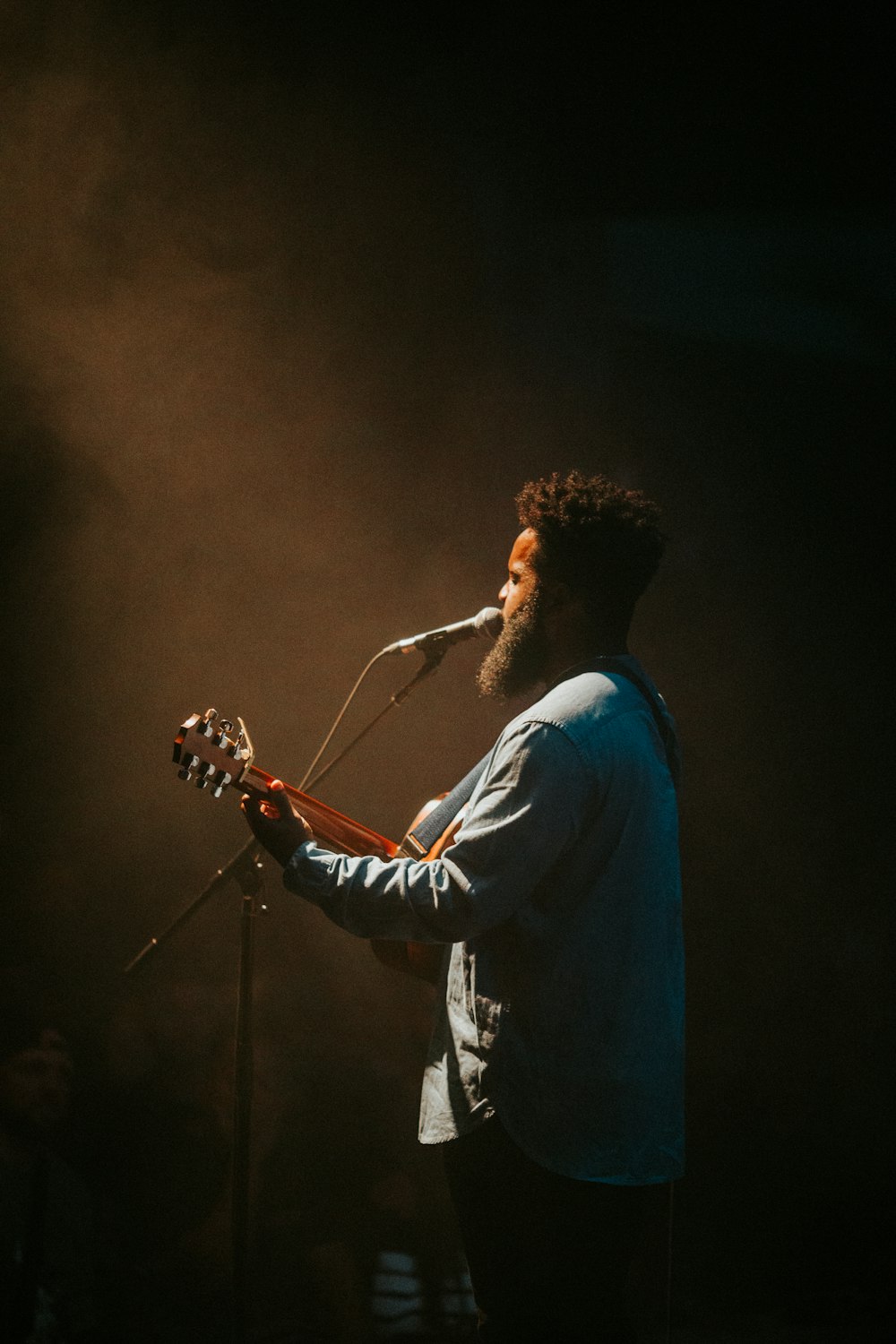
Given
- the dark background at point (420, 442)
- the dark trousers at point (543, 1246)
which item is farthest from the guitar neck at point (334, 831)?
the dark background at point (420, 442)

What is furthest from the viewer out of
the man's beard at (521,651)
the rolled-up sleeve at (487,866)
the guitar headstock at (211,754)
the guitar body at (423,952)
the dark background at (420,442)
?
the dark background at (420,442)

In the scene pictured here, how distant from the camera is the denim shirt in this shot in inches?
66.8

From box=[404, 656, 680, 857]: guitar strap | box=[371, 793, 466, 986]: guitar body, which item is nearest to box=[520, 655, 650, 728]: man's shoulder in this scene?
box=[404, 656, 680, 857]: guitar strap

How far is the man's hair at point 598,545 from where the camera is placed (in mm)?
2078

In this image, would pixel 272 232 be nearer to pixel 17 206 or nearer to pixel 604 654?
pixel 17 206

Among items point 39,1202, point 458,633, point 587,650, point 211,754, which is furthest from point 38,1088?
point 587,650

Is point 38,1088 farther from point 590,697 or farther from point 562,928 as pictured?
point 590,697

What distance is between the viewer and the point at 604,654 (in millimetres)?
2041

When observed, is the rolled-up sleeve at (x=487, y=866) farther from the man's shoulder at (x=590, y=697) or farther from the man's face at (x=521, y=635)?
the man's face at (x=521, y=635)

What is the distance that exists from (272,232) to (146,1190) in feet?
11.8

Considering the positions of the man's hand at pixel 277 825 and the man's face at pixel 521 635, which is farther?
the man's face at pixel 521 635

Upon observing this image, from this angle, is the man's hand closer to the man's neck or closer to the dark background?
the man's neck

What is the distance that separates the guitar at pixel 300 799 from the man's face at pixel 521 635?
393 mm

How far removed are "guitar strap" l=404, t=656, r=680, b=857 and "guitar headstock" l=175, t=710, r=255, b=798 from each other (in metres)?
0.52
